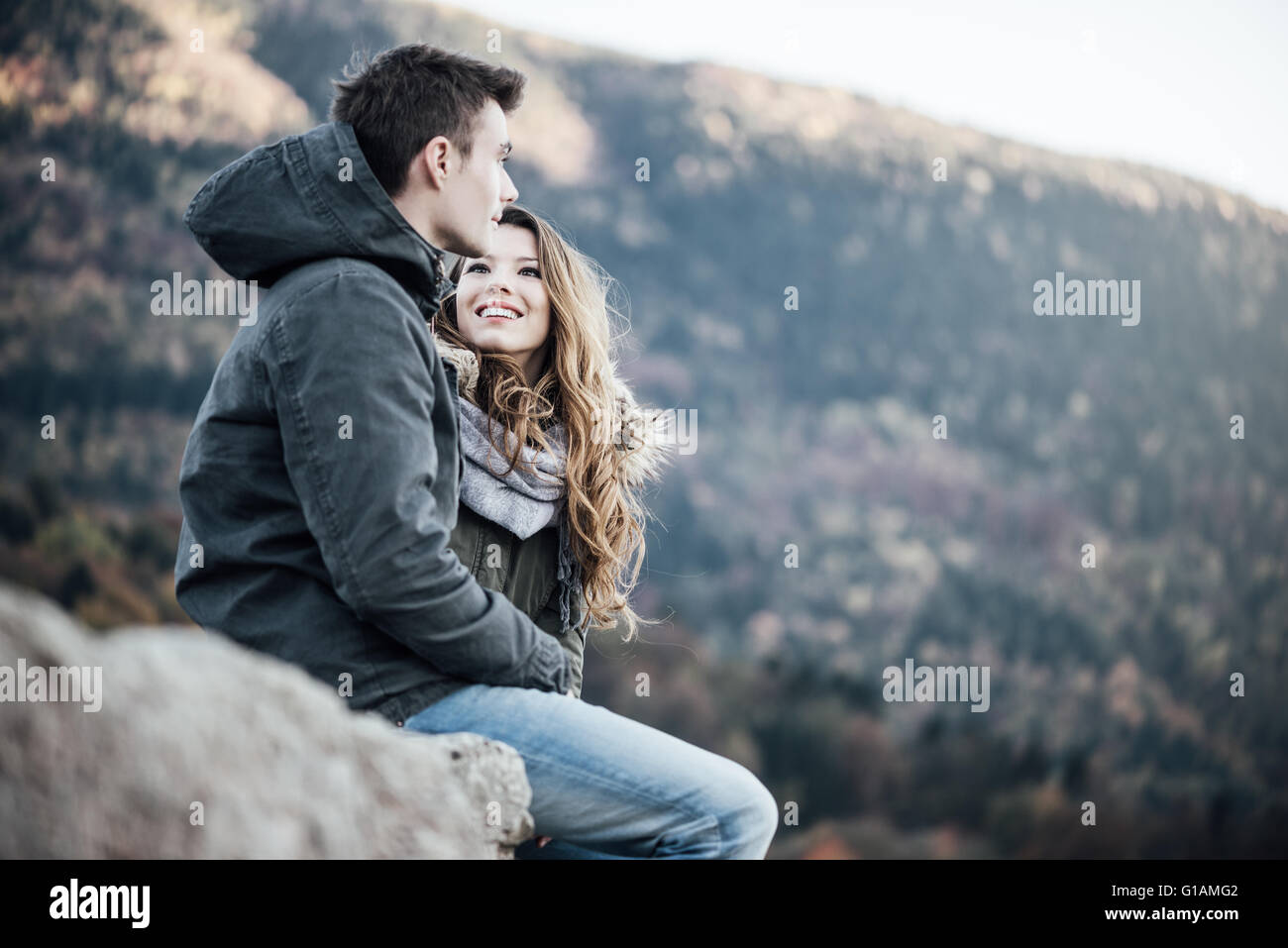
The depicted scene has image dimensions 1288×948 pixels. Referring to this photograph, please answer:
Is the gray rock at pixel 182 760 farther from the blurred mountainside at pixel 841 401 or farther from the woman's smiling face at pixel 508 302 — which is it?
the blurred mountainside at pixel 841 401

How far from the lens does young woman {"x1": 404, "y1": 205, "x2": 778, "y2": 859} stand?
2047 mm

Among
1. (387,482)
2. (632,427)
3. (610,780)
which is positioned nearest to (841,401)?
(632,427)

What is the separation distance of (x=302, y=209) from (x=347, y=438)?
0.49 meters

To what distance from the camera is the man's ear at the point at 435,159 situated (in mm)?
2229

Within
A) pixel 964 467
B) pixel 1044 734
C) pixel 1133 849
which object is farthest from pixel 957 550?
pixel 1133 849

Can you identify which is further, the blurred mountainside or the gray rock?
the blurred mountainside

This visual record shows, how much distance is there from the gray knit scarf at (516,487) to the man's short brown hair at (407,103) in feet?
1.97

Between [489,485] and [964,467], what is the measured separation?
20113 mm

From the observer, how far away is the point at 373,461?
1871 millimetres

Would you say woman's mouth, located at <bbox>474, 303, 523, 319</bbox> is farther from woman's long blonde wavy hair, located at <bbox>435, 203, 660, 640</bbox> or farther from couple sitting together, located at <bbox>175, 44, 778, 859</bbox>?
couple sitting together, located at <bbox>175, 44, 778, 859</bbox>

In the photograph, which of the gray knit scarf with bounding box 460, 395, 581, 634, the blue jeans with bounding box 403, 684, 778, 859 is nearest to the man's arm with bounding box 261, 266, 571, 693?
the blue jeans with bounding box 403, 684, 778, 859

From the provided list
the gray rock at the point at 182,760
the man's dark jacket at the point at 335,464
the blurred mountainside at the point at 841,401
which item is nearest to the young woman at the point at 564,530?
the man's dark jacket at the point at 335,464

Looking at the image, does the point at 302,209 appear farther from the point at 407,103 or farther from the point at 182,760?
the point at 182,760

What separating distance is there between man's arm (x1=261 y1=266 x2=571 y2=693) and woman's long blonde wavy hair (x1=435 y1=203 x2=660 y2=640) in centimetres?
61
